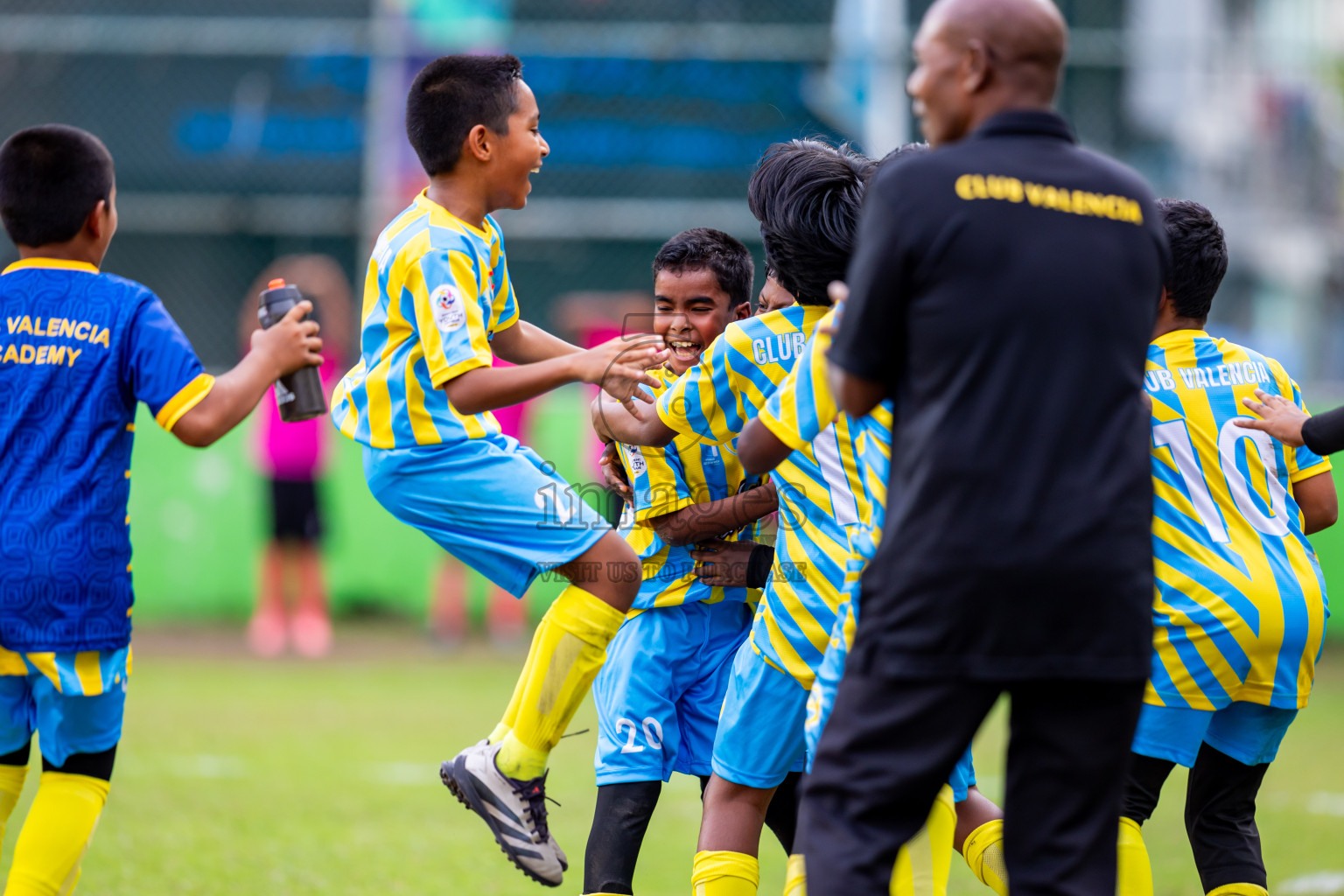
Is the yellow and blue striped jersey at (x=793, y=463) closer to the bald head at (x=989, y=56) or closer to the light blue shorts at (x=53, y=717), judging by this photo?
the bald head at (x=989, y=56)

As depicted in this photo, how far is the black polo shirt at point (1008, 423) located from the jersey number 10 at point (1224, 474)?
3.88 ft

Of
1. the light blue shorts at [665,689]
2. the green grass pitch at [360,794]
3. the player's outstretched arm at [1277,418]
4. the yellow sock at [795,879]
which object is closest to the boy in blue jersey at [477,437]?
the light blue shorts at [665,689]

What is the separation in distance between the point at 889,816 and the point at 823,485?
0.90m

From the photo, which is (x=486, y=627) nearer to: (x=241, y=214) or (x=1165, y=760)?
(x=241, y=214)

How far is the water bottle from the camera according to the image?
3.19m

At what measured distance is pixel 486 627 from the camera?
10.2 m

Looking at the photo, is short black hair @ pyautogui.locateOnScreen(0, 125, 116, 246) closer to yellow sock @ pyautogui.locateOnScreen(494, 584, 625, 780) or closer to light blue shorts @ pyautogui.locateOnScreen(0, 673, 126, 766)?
light blue shorts @ pyautogui.locateOnScreen(0, 673, 126, 766)

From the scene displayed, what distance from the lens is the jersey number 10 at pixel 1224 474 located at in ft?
10.9

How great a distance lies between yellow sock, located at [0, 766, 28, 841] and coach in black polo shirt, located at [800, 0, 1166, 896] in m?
1.99

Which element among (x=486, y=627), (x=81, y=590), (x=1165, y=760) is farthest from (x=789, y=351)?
(x=486, y=627)

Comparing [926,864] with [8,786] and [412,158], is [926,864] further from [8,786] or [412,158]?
[412,158]

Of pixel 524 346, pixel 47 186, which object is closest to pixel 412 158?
pixel 524 346

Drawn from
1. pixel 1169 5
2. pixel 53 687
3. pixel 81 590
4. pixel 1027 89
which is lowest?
pixel 53 687

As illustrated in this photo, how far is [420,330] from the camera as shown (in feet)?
10.6
